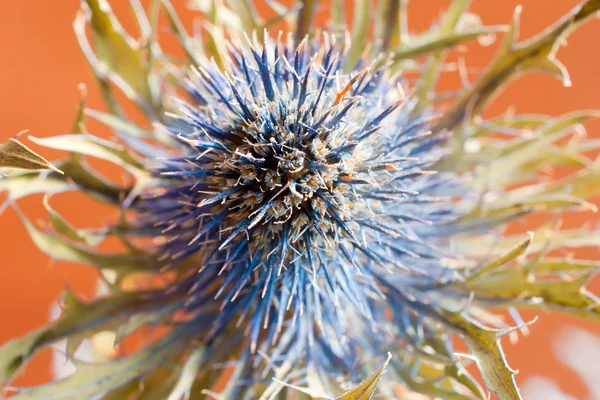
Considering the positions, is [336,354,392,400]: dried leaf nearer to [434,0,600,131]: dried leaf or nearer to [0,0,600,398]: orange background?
[434,0,600,131]: dried leaf

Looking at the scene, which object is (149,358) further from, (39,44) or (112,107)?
(39,44)

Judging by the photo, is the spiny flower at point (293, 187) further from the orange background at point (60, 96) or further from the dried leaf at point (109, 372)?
the orange background at point (60, 96)

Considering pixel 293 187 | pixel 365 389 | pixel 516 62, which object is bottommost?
pixel 365 389

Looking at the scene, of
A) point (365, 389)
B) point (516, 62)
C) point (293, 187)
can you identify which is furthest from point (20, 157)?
point (516, 62)

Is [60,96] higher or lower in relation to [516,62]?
higher

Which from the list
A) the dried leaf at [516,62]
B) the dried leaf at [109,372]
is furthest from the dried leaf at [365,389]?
the dried leaf at [516,62]

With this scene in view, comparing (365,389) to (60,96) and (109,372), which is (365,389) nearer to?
(109,372)

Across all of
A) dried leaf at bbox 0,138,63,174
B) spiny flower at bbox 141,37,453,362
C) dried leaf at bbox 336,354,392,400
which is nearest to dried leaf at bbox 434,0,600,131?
spiny flower at bbox 141,37,453,362

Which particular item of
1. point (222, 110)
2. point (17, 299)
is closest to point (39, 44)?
point (17, 299)
